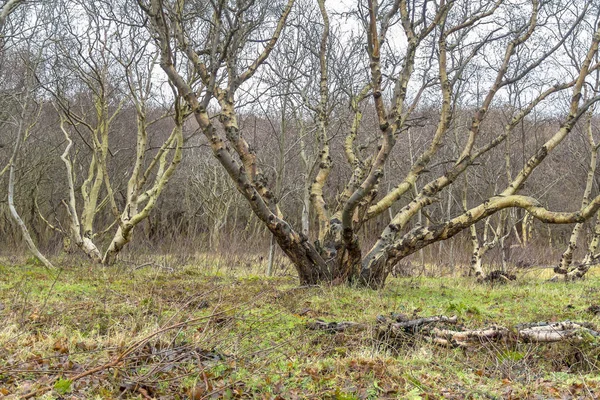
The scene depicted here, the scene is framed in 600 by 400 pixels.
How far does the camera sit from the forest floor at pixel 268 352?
10.6ft

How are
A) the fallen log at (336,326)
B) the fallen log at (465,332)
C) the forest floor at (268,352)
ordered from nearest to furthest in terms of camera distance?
the forest floor at (268,352), the fallen log at (465,332), the fallen log at (336,326)

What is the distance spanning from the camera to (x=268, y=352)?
13.2 ft

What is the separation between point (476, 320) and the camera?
561 cm

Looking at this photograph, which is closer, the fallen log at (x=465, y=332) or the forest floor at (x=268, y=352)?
the forest floor at (x=268, y=352)

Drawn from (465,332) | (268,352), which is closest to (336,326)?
(268,352)

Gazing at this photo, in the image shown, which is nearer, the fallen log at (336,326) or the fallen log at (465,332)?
the fallen log at (465,332)

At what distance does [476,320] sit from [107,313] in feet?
12.9

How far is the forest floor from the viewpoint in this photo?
10.6ft

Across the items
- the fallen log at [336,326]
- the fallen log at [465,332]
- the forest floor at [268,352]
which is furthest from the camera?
the fallen log at [336,326]

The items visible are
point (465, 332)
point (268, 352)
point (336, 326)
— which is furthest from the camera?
point (336, 326)

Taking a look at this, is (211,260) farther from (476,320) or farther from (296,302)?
(476,320)

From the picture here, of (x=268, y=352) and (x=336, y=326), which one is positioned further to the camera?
(x=336, y=326)

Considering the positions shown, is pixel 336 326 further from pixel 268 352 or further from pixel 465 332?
pixel 465 332

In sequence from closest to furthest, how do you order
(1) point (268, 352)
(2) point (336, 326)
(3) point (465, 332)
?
(1) point (268, 352) → (3) point (465, 332) → (2) point (336, 326)
